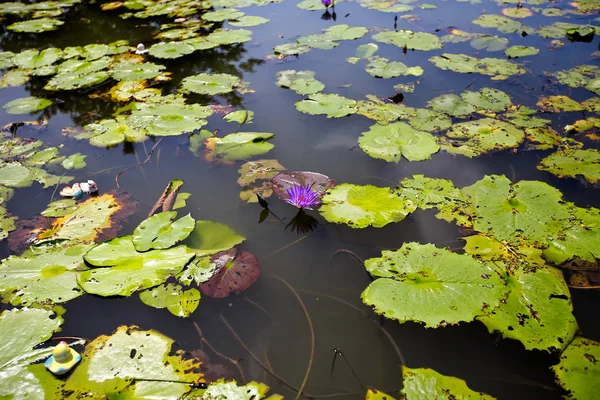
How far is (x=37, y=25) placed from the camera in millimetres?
7281

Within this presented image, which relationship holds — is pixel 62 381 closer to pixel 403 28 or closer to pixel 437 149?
pixel 437 149

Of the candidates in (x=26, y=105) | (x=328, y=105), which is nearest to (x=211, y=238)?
(x=328, y=105)

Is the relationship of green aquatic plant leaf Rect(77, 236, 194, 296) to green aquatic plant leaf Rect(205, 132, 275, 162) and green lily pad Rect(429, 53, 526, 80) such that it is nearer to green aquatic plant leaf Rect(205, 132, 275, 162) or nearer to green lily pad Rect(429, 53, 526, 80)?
green aquatic plant leaf Rect(205, 132, 275, 162)

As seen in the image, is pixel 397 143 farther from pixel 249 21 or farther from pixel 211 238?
pixel 249 21

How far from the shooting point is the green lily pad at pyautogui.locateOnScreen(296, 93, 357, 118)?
3945 millimetres

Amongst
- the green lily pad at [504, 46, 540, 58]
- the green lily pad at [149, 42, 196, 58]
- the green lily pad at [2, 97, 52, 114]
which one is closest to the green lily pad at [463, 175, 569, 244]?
the green lily pad at [504, 46, 540, 58]

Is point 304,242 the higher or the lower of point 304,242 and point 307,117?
the lower

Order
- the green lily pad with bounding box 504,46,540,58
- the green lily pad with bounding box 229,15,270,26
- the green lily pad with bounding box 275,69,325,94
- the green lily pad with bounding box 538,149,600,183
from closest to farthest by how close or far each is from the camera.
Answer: the green lily pad with bounding box 538,149,600,183, the green lily pad with bounding box 275,69,325,94, the green lily pad with bounding box 504,46,540,58, the green lily pad with bounding box 229,15,270,26

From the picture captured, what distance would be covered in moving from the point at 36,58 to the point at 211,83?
341 cm

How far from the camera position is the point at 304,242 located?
8.75 ft

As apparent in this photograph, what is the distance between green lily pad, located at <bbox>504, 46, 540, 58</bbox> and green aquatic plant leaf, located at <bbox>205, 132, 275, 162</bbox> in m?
3.72

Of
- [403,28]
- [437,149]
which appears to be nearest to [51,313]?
[437,149]

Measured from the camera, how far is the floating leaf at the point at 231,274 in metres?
2.30

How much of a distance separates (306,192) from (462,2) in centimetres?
643
